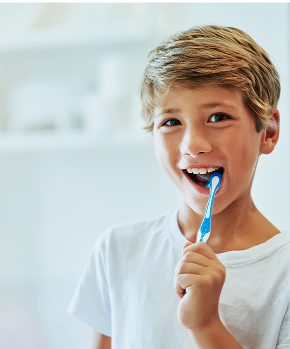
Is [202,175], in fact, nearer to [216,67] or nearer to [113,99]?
[216,67]

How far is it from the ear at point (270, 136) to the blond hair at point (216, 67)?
0.05 ft

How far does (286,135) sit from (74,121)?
1.90 feet

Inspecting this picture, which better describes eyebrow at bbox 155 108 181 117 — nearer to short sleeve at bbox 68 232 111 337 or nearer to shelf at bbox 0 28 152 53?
short sleeve at bbox 68 232 111 337

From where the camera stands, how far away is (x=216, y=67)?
1.67ft

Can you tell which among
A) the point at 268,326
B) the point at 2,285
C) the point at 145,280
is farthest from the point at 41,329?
the point at 268,326

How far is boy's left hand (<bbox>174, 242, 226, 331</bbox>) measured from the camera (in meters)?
0.44

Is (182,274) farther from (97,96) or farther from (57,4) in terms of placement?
(57,4)

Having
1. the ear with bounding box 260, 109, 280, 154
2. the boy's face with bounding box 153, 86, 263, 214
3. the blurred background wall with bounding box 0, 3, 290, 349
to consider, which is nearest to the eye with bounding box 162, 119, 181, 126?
the boy's face with bounding box 153, 86, 263, 214

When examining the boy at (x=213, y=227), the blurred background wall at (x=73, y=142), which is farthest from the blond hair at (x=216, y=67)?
the blurred background wall at (x=73, y=142)

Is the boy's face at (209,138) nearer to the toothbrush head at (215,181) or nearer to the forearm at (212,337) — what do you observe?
the toothbrush head at (215,181)

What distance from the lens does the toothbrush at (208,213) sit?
0.49 metres

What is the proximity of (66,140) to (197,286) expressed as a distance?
0.76 m

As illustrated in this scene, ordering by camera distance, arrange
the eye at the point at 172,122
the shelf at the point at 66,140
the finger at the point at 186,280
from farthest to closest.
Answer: the shelf at the point at 66,140 → the eye at the point at 172,122 → the finger at the point at 186,280

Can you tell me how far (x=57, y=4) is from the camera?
1253mm
